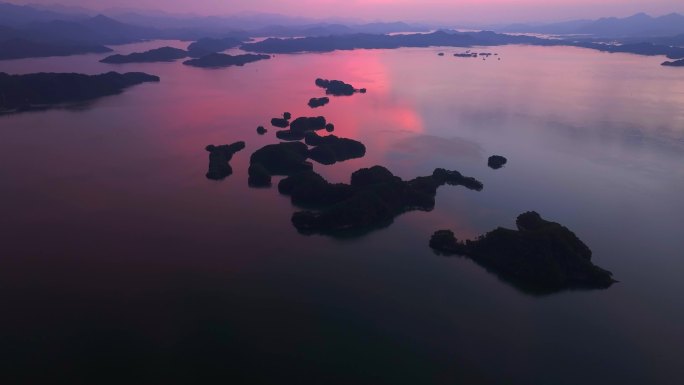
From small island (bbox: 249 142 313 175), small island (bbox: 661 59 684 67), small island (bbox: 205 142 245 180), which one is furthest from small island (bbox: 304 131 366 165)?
small island (bbox: 661 59 684 67)

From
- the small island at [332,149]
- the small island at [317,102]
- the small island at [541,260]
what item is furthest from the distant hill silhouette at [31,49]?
the small island at [541,260]

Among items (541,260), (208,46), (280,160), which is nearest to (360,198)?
(541,260)

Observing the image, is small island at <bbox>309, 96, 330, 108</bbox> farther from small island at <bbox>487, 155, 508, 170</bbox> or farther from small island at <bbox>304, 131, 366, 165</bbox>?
small island at <bbox>487, 155, 508, 170</bbox>

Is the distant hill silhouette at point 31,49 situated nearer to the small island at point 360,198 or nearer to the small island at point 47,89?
the small island at point 47,89

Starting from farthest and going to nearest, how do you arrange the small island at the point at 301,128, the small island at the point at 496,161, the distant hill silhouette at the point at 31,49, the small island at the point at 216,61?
the small island at the point at 216,61, the distant hill silhouette at the point at 31,49, the small island at the point at 301,128, the small island at the point at 496,161

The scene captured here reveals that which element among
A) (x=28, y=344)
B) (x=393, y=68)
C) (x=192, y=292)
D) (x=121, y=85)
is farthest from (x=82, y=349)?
(x=393, y=68)

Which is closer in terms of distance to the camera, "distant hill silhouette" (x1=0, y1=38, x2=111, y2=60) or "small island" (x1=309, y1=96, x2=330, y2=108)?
"small island" (x1=309, y1=96, x2=330, y2=108)
